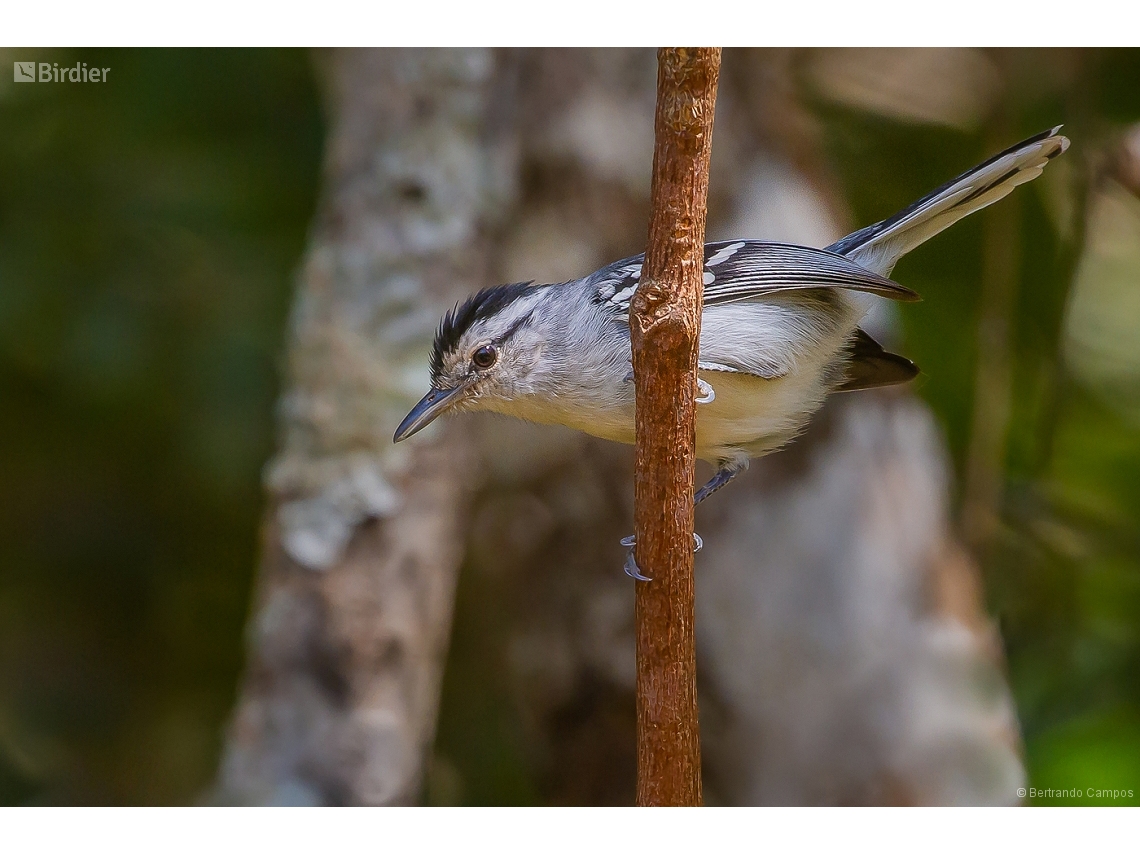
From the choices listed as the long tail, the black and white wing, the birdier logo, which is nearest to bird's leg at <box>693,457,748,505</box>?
the black and white wing

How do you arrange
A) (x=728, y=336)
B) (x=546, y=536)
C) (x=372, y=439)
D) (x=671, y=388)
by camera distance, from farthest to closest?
(x=546, y=536) < (x=372, y=439) < (x=728, y=336) < (x=671, y=388)

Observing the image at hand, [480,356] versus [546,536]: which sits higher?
[480,356]

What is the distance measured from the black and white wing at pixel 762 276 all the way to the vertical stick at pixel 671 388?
38 centimetres

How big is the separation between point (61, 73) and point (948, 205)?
1.73 metres

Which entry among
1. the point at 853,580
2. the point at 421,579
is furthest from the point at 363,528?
the point at 853,580

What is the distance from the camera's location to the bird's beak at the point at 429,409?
5.85ft

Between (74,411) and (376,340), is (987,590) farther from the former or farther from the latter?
(74,411)

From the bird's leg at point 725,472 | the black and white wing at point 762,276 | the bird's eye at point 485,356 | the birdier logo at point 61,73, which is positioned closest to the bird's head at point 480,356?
the bird's eye at point 485,356

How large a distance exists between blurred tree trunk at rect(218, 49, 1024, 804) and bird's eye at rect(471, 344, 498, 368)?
0.45m

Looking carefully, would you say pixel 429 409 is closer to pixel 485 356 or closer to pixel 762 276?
pixel 485 356

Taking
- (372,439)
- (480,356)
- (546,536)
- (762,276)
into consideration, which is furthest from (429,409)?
(546,536)

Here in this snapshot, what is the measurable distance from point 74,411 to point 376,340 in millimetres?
717

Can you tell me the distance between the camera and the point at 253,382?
2357 millimetres

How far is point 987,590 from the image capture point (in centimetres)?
203
